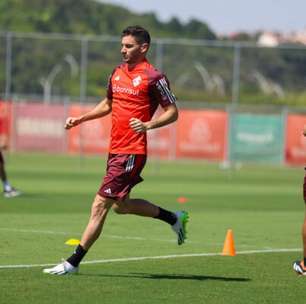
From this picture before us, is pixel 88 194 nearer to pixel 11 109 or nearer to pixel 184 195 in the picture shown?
pixel 184 195

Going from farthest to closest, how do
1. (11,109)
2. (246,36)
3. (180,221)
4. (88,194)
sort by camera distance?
(246,36) → (11,109) → (88,194) → (180,221)

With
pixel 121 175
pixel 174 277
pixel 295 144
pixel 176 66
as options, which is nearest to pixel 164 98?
pixel 121 175

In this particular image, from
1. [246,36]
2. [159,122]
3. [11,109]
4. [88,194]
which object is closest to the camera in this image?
[159,122]

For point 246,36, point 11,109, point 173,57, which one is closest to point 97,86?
point 246,36

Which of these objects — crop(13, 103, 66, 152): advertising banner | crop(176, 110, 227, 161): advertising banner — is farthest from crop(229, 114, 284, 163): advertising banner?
crop(13, 103, 66, 152): advertising banner

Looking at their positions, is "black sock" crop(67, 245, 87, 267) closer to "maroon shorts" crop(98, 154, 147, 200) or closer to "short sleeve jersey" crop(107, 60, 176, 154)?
"maroon shorts" crop(98, 154, 147, 200)

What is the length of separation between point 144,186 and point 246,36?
29237mm

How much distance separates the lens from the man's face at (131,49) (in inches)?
460

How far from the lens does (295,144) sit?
135ft

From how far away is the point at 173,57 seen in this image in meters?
49.6

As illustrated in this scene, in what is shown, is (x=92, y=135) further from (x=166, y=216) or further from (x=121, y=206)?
(x=121, y=206)

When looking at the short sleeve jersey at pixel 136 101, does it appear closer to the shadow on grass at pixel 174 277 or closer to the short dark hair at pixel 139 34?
the short dark hair at pixel 139 34

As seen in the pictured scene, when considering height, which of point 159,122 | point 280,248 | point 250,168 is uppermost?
point 159,122

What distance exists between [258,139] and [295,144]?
1296mm
